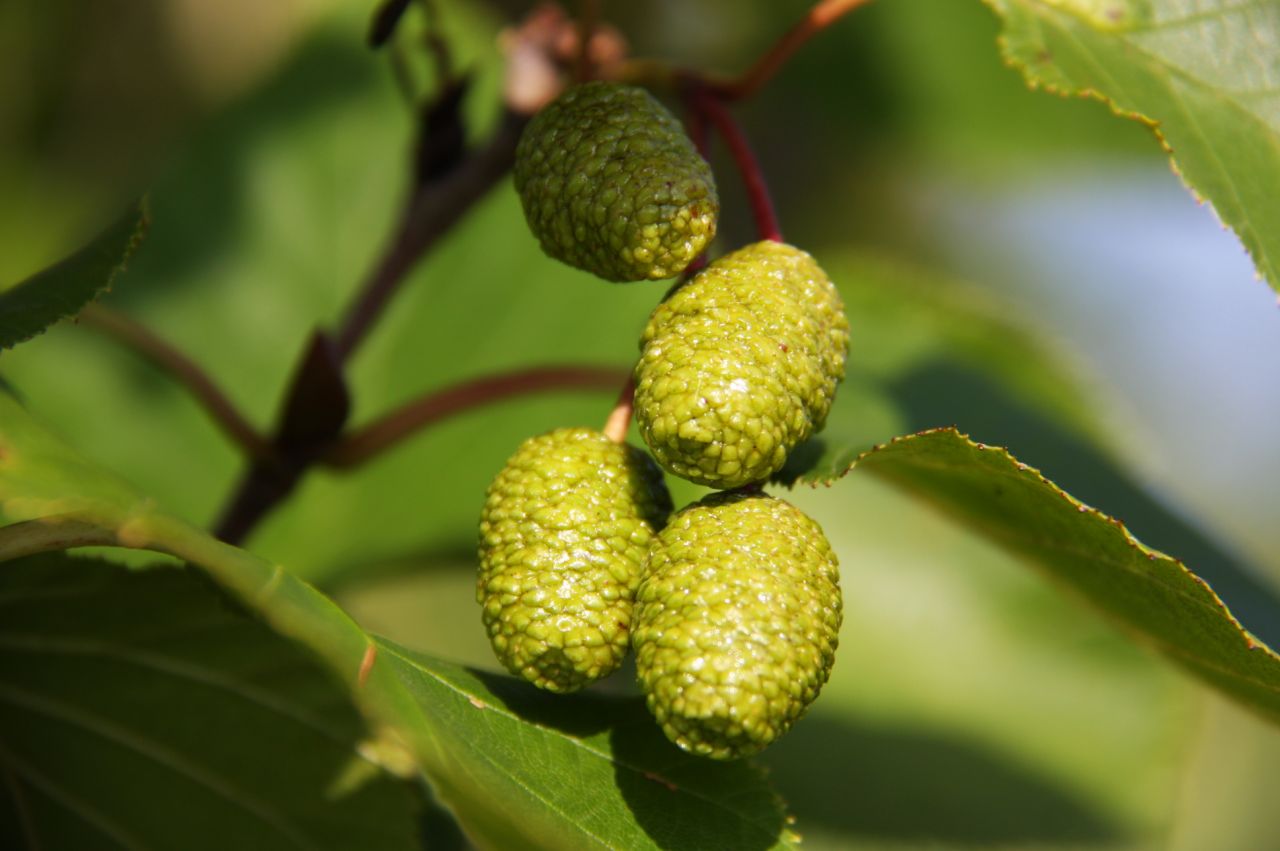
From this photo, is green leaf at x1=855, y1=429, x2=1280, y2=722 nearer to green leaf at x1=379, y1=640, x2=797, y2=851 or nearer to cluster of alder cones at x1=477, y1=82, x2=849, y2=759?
cluster of alder cones at x1=477, y1=82, x2=849, y2=759

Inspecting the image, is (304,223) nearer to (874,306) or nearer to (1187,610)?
(874,306)

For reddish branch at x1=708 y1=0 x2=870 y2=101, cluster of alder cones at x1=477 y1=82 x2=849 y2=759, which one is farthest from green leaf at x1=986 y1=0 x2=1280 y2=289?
cluster of alder cones at x1=477 y1=82 x2=849 y2=759

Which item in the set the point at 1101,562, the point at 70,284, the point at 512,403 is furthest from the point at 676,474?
the point at 512,403

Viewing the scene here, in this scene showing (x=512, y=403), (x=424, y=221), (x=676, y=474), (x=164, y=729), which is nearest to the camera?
(x=676, y=474)

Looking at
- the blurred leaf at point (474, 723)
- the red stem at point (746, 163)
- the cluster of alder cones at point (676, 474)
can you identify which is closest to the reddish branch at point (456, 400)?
the red stem at point (746, 163)

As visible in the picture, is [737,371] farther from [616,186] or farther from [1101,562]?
Answer: [1101,562]

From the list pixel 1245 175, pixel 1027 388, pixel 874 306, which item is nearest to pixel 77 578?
pixel 1245 175
